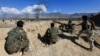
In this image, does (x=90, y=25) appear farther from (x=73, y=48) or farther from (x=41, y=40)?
(x=41, y=40)

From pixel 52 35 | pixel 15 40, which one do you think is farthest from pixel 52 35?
pixel 15 40

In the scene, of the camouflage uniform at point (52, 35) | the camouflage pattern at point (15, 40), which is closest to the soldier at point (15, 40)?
the camouflage pattern at point (15, 40)

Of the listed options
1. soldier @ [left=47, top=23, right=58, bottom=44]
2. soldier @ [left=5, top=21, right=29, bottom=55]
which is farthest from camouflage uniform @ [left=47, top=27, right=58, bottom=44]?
soldier @ [left=5, top=21, right=29, bottom=55]

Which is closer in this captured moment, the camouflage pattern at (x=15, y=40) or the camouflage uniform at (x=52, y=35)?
the camouflage pattern at (x=15, y=40)

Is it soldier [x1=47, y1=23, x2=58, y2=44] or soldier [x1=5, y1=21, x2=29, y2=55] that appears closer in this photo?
soldier [x1=5, y1=21, x2=29, y2=55]

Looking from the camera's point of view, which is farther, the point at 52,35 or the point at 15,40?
the point at 52,35

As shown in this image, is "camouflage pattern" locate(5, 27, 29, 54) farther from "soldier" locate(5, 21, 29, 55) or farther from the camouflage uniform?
the camouflage uniform

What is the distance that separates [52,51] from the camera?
13.5 meters

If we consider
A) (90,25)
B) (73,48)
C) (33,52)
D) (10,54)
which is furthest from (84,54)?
(10,54)

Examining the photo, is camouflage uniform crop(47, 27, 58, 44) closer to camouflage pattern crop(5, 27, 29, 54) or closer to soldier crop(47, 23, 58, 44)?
soldier crop(47, 23, 58, 44)

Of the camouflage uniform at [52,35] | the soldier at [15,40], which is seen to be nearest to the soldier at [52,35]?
the camouflage uniform at [52,35]

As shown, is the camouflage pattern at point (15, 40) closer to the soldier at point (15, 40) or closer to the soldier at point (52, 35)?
the soldier at point (15, 40)

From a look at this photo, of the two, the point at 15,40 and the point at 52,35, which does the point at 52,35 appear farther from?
the point at 15,40

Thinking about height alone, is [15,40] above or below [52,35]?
above
